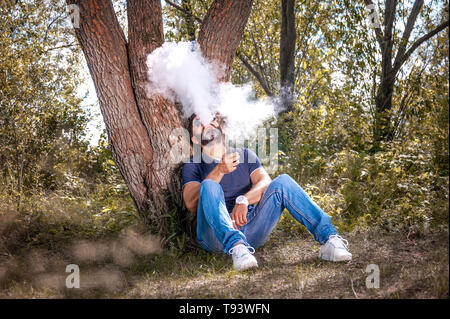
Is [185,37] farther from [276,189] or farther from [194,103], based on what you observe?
[276,189]

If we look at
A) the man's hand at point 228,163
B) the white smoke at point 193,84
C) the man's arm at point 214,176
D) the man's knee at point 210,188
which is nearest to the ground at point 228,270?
the man's arm at point 214,176

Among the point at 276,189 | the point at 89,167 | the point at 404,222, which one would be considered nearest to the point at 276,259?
the point at 276,189

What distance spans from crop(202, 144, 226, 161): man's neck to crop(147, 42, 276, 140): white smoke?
22 centimetres

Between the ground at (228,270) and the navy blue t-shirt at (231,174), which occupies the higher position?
the navy blue t-shirt at (231,174)

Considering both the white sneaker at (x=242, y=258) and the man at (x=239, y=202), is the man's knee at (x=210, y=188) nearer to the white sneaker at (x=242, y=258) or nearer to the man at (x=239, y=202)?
the man at (x=239, y=202)

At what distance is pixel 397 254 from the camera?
10.1ft

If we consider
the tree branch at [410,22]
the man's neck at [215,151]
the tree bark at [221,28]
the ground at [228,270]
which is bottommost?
the ground at [228,270]

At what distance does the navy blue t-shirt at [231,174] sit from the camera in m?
3.30

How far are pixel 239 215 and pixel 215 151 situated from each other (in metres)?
0.68

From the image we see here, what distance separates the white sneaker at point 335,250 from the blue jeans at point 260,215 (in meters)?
0.04

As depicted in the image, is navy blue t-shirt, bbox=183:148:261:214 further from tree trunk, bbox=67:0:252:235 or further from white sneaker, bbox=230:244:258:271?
white sneaker, bbox=230:244:258:271

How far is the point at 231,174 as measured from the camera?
10.8ft

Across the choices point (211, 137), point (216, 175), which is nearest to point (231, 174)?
point (216, 175)

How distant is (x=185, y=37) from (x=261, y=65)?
116 inches
